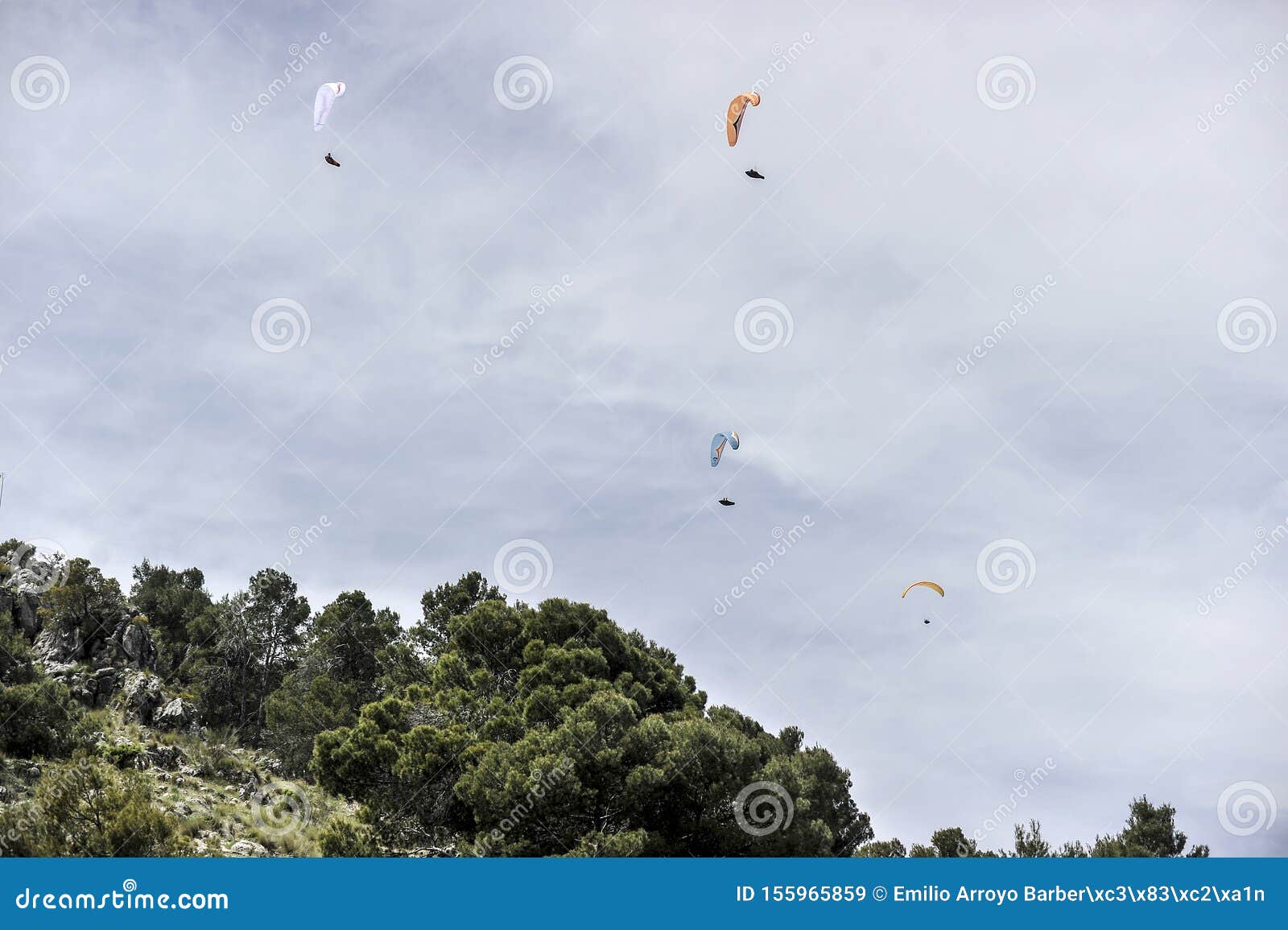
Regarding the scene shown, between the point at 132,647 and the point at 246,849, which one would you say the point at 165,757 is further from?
the point at 132,647

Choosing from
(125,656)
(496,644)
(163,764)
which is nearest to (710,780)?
(496,644)

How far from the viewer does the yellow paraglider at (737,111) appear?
3070cm

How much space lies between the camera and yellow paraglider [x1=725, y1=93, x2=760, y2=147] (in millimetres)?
30703

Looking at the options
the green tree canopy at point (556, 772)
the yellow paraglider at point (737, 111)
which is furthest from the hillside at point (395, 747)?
the yellow paraglider at point (737, 111)

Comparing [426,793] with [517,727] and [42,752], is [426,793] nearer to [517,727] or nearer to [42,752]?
[517,727]

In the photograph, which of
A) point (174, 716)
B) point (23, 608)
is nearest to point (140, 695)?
point (174, 716)

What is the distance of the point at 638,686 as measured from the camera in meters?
47.0

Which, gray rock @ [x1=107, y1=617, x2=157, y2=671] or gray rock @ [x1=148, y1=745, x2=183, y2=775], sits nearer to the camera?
gray rock @ [x1=148, y1=745, x2=183, y2=775]

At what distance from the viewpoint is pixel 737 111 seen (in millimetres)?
31188

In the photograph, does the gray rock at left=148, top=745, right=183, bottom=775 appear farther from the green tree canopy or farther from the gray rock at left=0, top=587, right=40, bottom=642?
the gray rock at left=0, top=587, right=40, bottom=642

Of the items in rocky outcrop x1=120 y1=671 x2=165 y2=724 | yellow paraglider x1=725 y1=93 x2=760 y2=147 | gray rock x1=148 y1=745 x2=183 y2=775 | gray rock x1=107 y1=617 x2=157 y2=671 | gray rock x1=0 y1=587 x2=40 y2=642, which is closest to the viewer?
yellow paraglider x1=725 y1=93 x2=760 y2=147

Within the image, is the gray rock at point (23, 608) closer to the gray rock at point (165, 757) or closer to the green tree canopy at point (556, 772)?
the gray rock at point (165, 757)

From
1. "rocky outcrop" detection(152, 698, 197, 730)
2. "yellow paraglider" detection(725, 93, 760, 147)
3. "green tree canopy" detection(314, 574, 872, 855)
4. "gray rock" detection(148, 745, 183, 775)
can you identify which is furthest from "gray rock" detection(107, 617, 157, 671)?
"yellow paraglider" detection(725, 93, 760, 147)

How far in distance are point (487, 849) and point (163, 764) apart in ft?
74.4
